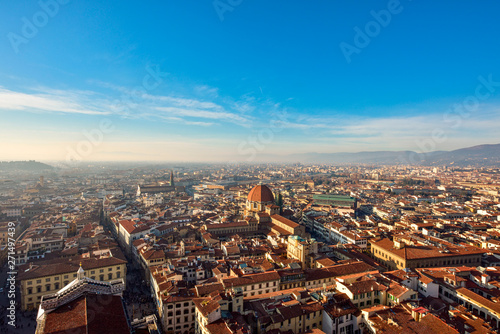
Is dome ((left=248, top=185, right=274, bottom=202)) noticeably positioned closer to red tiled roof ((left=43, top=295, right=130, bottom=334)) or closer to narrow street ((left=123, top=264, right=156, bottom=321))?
narrow street ((left=123, top=264, right=156, bottom=321))

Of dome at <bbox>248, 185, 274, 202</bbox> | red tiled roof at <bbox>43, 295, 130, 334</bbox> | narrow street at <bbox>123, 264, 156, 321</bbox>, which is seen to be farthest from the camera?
dome at <bbox>248, 185, 274, 202</bbox>

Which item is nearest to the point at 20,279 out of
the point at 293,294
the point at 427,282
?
the point at 293,294

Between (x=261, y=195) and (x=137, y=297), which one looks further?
(x=261, y=195)

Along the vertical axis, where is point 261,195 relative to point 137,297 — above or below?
above

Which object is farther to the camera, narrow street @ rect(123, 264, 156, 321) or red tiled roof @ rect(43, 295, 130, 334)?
narrow street @ rect(123, 264, 156, 321)

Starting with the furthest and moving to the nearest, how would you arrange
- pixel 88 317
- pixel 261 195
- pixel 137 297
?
pixel 261 195 < pixel 137 297 < pixel 88 317

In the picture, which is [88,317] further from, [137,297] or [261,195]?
[261,195]

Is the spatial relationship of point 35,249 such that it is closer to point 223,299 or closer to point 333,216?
point 223,299

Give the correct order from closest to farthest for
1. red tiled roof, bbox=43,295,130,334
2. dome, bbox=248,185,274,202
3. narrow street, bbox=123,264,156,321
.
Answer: red tiled roof, bbox=43,295,130,334
narrow street, bbox=123,264,156,321
dome, bbox=248,185,274,202

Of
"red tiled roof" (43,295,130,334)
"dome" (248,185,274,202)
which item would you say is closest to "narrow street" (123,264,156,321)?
"red tiled roof" (43,295,130,334)

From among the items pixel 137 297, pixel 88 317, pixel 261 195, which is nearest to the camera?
pixel 88 317

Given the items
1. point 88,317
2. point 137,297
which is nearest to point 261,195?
point 137,297

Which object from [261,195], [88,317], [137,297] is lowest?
[137,297]
